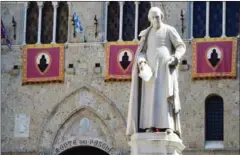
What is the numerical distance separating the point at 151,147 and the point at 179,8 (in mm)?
17837

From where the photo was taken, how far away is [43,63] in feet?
99.1

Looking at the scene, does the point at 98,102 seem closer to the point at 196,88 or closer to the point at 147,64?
the point at 196,88

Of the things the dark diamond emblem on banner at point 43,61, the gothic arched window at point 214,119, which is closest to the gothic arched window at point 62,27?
the dark diamond emblem on banner at point 43,61

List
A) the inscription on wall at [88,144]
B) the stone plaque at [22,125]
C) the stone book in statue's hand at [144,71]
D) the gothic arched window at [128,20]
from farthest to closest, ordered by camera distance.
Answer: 1. the stone plaque at [22,125]
2. the gothic arched window at [128,20]
3. the inscription on wall at [88,144]
4. the stone book in statue's hand at [144,71]

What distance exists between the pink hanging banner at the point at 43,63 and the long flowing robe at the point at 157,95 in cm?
1740

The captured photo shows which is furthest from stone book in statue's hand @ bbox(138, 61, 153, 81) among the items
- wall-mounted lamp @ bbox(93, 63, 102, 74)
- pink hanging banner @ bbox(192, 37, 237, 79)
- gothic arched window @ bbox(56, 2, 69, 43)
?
gothic arched window @ bbox(56, 2, 69, 43)

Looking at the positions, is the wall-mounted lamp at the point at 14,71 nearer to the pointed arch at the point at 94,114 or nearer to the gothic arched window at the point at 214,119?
the pointed arch at the point at 94,114

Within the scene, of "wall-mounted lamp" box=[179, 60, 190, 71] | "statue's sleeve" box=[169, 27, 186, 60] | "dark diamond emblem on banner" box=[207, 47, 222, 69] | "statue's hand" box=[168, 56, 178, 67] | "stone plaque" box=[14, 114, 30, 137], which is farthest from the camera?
"stone plaque" box=[14, 114, 30, 137]

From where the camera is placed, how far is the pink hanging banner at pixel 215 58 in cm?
2897

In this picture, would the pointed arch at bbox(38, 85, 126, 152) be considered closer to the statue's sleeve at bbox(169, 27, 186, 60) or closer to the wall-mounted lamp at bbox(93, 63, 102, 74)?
the wall-mounted lamp at bbox(93, 63, 102, 74)

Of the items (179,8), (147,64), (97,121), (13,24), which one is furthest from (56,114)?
(147,64)

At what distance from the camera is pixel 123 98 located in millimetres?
29516

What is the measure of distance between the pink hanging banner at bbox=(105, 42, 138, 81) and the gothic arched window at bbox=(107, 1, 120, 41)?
381 mm

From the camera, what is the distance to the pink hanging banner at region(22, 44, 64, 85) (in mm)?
30016
